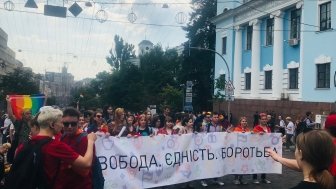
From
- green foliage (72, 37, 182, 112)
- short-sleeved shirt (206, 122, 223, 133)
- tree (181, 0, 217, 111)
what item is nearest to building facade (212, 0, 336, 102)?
tree (181, 0, 217, 111)

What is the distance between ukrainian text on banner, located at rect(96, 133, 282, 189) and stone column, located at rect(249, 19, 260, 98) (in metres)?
23.9

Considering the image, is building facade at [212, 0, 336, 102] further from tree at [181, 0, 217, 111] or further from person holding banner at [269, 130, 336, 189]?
person holding banner at [269, 130, 336, 189]

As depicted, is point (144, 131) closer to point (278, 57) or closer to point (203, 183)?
point (203, 183)

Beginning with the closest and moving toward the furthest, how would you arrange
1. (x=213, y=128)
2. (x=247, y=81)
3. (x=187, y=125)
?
(x=187, y=125)
(x=213, y=128)
(x=247, y=81)

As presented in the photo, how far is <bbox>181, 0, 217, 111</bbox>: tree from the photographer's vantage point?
48750mm

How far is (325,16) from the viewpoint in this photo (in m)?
25.8

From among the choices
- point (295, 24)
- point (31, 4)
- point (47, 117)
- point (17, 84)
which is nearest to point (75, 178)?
point (47, 117)

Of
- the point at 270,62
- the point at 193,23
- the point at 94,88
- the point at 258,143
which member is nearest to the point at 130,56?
the point at 94,88

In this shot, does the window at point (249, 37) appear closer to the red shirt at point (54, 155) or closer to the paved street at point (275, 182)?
the paved street at point (275, 182)

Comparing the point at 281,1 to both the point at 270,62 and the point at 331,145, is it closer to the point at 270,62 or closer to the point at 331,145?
the point at 270,62

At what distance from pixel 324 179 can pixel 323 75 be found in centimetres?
2479

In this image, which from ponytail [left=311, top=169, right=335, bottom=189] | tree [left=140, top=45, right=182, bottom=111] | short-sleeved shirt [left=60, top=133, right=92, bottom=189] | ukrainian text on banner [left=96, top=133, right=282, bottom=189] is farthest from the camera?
tree [left=140, top=45, right=182, bottom=111]

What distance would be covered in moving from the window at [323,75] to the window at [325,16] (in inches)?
88.9

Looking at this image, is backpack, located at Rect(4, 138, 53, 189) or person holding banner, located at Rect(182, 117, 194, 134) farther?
person holding banner, located at Rect(182, 117, 194, 134)
